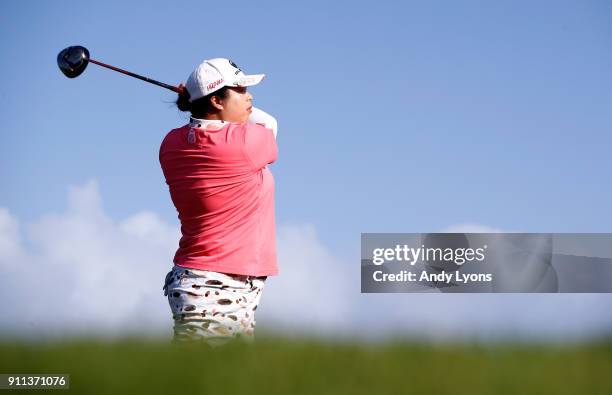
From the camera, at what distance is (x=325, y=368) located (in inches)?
106

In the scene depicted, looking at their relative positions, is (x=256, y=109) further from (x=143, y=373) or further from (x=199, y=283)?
(x=143, y=373)

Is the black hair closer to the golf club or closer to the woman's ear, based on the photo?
the woman's ear

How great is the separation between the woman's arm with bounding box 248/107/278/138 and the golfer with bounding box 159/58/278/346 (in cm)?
15

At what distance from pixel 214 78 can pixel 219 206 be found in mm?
832

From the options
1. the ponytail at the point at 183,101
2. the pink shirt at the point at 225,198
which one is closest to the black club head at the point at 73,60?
the ponytail at the point at 183,101

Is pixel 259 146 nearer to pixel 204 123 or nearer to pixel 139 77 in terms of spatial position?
pixel 204 123

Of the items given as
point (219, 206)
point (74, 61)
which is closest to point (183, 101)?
point (219, 206)

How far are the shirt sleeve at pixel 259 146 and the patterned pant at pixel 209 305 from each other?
2.37 ft

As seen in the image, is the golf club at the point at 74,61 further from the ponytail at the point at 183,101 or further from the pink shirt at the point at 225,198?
the pink shirt at the point at 225,198

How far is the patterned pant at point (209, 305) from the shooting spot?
477cm

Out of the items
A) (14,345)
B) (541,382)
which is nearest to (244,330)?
(14,345)

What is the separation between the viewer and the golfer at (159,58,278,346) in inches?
190

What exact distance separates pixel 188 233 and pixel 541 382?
2.93 meters

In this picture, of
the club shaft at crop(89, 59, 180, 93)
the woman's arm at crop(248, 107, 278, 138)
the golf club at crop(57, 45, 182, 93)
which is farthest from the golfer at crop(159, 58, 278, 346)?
the golf club at crop(57, 45, 182, 93)
